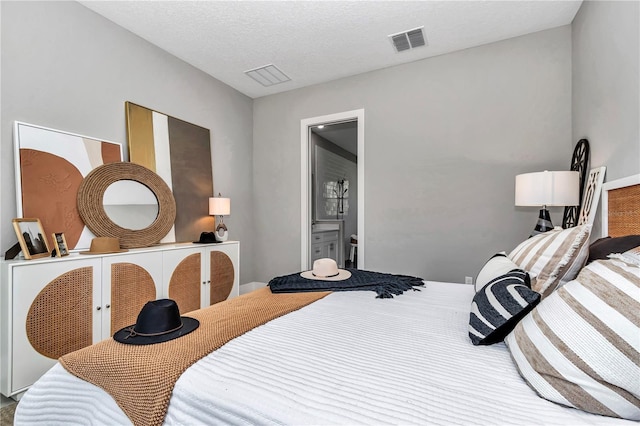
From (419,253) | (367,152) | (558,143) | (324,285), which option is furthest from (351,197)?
(324,285)

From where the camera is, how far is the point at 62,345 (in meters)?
1.99

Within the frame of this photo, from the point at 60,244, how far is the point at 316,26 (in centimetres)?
265

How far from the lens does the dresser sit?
181cm

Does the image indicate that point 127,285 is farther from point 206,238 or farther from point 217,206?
point 217,206

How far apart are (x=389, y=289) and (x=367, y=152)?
85.6 inches

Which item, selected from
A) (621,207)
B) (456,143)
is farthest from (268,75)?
(621,207)

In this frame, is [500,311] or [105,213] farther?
[105,213]

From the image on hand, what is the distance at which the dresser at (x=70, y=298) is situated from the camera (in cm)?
181

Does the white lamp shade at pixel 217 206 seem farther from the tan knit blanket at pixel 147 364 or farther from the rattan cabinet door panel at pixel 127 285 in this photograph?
the tan knit blanket at pixel 147 364

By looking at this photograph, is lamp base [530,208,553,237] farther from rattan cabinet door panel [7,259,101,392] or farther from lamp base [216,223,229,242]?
rattan cabinet door panel [7,259,101,392]

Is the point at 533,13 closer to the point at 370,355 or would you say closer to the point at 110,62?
the point at 370,355

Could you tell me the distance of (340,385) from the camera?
820 millimetres

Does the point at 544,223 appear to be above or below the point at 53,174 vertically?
below

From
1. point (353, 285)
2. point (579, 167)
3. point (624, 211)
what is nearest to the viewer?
point (624, 211)
